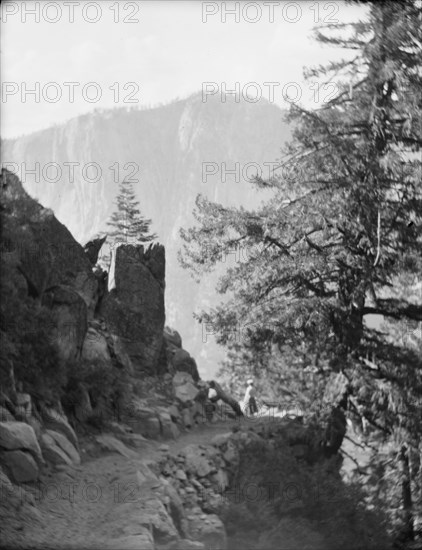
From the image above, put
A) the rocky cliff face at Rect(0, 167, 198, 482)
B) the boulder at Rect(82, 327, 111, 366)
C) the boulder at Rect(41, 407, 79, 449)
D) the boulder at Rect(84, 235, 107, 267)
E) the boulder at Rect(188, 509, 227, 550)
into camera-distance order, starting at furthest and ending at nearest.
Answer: the boulder at Rect(84, 235, 107, 267), the boulder at Rect(82, 327, 111, 366), the boulder at Rect(41, 407, 79, 449), the rocky cliff face at Rect(0, 167, 198, 482), the boulder at Rect(188, 509, 227, 550)

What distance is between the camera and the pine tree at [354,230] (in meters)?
12.3

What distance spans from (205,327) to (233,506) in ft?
16.1

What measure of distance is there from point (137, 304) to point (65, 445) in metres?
11.4

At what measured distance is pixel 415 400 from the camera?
12.6 m

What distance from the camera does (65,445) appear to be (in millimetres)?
11273

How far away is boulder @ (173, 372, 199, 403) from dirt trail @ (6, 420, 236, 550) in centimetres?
714

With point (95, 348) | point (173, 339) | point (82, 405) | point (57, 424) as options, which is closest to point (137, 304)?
point (173, 339)

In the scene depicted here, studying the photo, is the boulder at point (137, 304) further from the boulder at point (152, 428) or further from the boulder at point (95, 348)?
the boulder at point (152, 428)

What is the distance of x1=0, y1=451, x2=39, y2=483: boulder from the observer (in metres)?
8.98

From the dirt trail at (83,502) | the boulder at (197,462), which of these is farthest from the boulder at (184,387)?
the dirt trail at (83,502)

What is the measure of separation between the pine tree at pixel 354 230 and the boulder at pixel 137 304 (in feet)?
26.0

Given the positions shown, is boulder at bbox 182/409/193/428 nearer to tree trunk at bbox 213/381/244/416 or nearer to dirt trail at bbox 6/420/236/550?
tree trunk at bbox 213/381/244/416

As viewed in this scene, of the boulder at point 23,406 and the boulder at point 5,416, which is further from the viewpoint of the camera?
the boulder at point 23,406

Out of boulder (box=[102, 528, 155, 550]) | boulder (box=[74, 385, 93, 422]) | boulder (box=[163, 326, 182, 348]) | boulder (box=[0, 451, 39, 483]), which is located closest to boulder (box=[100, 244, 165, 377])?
boulder (box=[163, 326, 182, 348])
